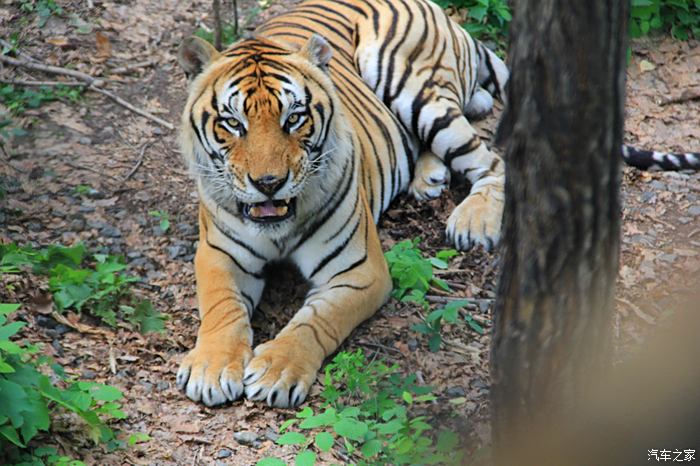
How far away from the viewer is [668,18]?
7.20 metres

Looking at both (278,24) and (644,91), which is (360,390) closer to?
(278,24)

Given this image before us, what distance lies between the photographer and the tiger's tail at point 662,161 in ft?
19.5

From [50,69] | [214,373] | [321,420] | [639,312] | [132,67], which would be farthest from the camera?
[132,67]

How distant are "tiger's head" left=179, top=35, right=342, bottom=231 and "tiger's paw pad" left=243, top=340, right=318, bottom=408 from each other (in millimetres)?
580

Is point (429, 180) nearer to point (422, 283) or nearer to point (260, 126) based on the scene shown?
point (422, 283)

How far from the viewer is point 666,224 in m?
5.49

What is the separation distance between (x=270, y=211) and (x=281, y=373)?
730 mm

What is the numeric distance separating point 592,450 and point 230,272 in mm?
2665

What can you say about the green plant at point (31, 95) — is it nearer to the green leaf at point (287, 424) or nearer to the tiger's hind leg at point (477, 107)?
the tiger's hind leg at point (477, 107)

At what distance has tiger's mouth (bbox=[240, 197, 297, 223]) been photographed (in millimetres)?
4293

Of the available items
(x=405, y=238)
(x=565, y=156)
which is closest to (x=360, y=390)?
(x=405, y=238)

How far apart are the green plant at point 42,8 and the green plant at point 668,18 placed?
4077mm

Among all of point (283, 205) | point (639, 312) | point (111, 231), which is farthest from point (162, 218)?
point (639, 312)

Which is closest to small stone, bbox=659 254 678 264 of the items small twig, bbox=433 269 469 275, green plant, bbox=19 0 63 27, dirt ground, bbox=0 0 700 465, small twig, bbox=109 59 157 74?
dirt ground, bbox=0 0 700 465
